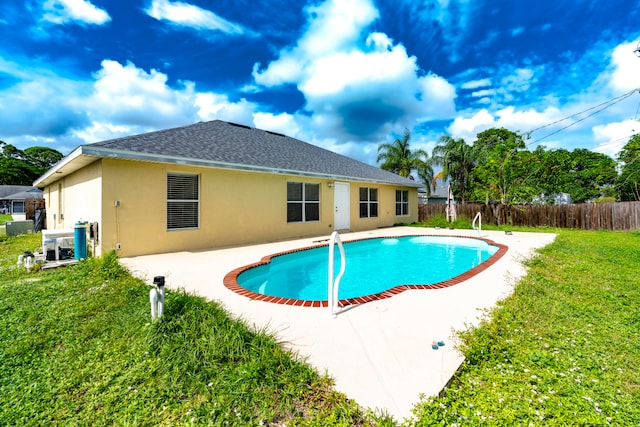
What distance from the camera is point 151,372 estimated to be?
2.50 meters

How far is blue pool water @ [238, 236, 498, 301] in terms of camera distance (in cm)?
569

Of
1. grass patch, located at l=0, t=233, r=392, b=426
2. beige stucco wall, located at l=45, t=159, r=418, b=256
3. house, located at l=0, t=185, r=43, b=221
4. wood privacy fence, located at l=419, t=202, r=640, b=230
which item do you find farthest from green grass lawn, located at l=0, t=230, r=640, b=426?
house, located at l=0, t=185, r=43, b=221

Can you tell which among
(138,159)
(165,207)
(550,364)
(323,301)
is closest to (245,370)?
(323,301)

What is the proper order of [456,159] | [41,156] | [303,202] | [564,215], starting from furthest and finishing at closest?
[41,156], [456,159], [564,215], [303,202]

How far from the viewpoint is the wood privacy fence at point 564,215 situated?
14172 millimetres

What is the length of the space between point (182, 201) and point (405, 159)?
82.1 feet

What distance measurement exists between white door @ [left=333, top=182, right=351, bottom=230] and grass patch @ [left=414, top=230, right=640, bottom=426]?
9639mm

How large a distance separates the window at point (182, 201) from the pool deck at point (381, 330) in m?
2.81

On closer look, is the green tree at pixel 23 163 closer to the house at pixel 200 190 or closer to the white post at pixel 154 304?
the house at pixel 200 190

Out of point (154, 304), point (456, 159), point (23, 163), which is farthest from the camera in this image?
point (23, 163)

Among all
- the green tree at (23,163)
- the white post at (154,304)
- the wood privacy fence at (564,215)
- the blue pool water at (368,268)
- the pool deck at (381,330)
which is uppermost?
the green tree at (23,163)

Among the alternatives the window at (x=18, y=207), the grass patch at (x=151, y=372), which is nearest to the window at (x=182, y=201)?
the grass patch at (x=151, y=372)

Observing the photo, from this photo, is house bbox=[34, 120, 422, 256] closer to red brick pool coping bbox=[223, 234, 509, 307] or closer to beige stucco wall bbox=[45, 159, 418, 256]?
beige stucco wall bbox=[45, 159, 418, 256]

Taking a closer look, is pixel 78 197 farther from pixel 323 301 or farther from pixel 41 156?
pixel 41 156
